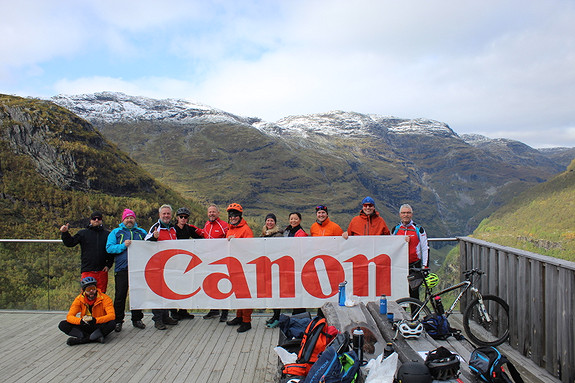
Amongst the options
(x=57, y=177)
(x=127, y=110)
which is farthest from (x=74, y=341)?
(x=127, y=110)

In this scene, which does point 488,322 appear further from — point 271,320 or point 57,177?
point 57,177

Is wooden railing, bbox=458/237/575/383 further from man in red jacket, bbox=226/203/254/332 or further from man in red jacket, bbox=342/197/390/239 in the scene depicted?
man in red jacket, bbox=226/203/254/332

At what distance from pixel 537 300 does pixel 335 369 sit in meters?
2.87

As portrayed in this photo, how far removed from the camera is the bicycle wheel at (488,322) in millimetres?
4867

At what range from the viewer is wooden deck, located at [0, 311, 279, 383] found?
441cm

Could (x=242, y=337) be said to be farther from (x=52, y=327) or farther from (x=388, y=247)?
(x=52, y=327)

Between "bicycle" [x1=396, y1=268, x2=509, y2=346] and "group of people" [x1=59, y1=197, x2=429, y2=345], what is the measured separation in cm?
58

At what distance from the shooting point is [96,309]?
550 cm

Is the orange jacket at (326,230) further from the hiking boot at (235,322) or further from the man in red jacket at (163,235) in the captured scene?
the man in red jacket at (163,235)

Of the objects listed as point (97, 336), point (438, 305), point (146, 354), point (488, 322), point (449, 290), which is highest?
point (449, 290)

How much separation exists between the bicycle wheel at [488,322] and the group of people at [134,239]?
2.68 feet

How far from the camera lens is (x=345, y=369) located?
283cm

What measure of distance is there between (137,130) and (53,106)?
13432 cm

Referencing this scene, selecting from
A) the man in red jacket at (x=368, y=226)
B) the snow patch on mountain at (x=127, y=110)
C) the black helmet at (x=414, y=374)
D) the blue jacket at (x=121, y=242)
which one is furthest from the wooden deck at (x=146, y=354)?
the snow patch on mountain at (x=127, y=110)
